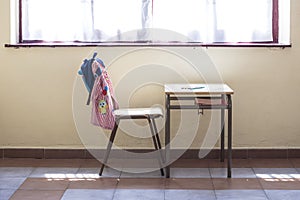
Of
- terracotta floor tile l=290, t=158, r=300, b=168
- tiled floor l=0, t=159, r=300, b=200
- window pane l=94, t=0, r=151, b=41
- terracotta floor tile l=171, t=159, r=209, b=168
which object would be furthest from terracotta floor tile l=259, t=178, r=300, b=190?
window pane l=94, t=0, r=151, b=41

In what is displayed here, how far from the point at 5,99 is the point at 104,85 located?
3.32 ft

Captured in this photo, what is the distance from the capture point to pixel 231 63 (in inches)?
198

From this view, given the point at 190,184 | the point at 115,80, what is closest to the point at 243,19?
the point at 115,80

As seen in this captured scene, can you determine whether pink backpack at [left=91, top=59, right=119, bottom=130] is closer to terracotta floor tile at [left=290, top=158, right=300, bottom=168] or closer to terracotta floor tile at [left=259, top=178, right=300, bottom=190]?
terracotta floor tile at [left=259, top=178, right=300, bottom=190]

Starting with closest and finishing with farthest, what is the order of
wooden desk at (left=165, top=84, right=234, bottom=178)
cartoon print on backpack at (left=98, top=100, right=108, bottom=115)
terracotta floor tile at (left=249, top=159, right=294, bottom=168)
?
wooden desk at (left=165, top=84, right=234, bottom=178), cartoon print on backpack at (left=98, top=100, right=108, bottom=115), terracotta floor tile at (left=249, top=159, right=294, bottom=168)

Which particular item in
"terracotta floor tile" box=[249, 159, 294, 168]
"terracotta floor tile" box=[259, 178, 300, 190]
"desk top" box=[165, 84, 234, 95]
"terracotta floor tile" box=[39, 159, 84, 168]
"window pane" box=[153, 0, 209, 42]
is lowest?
"terracotta floor tile" box=[259, 178, 300, 190]

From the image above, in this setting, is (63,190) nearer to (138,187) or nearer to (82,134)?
(138,187)

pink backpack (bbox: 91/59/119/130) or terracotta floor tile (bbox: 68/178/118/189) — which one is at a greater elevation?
pink backpack (bbox: 91/59/119/130)

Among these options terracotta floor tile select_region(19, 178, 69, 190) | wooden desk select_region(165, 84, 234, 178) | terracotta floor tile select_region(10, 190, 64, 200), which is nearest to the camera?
terracotta floor tile select_region(10, 190, 64, 200)

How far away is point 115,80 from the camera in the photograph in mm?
5047

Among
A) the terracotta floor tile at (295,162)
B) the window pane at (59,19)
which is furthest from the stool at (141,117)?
the terracotta floor tile at (295,162)

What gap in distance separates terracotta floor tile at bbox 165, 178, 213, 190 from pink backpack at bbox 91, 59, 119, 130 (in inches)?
23.6

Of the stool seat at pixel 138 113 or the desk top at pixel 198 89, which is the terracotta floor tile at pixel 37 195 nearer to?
the stool seat at pixel 138 113

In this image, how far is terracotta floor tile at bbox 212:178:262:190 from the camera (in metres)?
4.27
